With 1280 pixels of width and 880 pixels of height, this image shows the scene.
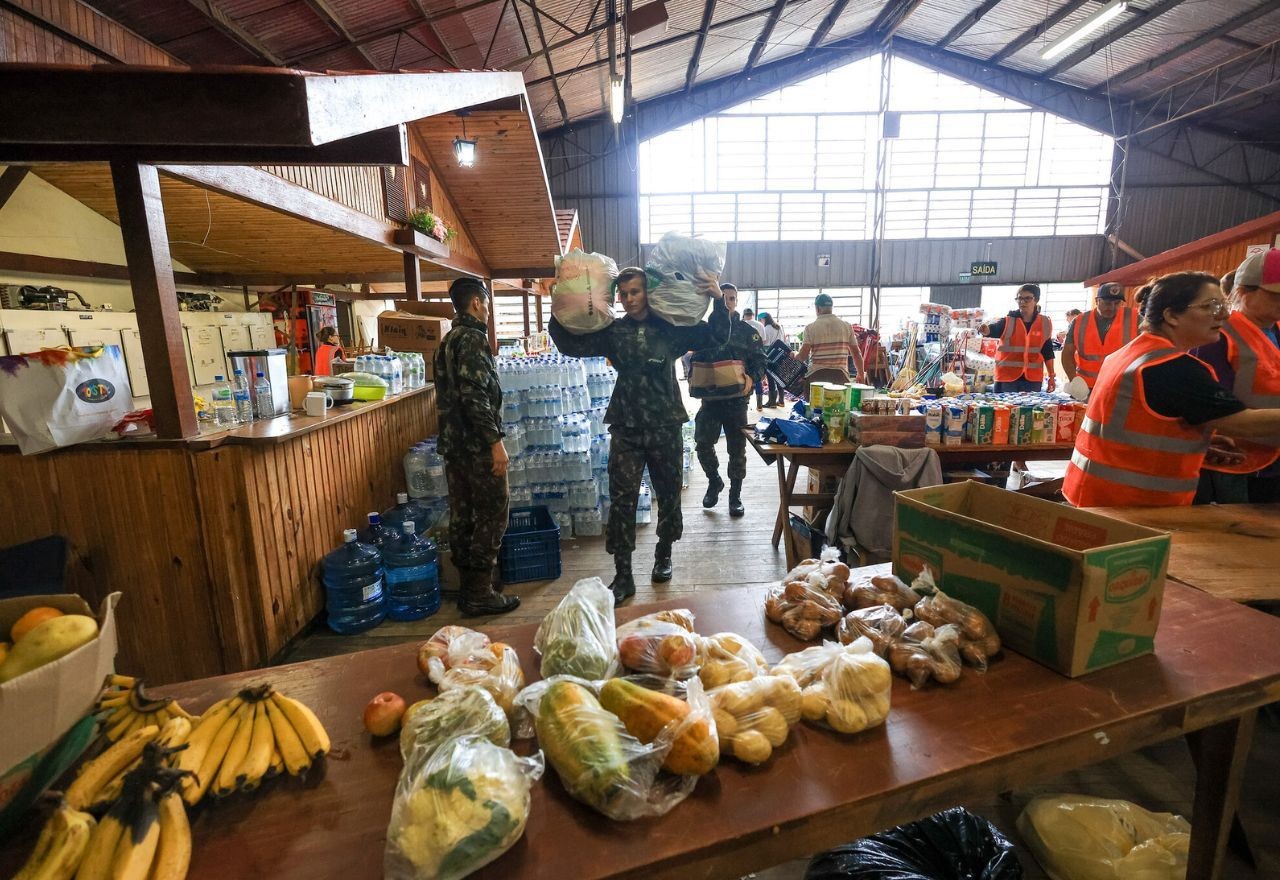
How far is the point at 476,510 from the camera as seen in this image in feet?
11.4

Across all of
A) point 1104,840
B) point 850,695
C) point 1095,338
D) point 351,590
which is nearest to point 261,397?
point 351,590

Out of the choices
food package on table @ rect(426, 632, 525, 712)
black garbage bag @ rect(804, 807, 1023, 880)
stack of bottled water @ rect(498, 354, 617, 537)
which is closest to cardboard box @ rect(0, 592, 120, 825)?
food package on table @ rect(426, 632, 525, 712)

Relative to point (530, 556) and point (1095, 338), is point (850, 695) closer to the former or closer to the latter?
point (530, 556)

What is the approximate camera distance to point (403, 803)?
85 cm

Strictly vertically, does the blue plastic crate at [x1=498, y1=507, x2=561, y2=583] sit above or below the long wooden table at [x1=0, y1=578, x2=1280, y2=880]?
below

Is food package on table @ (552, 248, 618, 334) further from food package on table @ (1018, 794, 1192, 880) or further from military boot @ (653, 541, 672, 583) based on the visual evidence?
food package on table @ (1018, 794, 1192, 880)

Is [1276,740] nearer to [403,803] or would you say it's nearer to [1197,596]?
[1197,596]

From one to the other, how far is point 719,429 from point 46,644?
4492mm

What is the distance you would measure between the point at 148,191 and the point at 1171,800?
4.62m

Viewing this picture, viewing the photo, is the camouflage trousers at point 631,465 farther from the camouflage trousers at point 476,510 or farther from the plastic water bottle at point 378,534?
the plastic water bottle at point 378,534

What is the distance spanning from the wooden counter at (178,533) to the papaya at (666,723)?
2.47 m

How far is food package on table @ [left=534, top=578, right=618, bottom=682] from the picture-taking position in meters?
1.24

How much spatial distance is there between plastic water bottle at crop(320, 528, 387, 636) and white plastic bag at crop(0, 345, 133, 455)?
4.18ft

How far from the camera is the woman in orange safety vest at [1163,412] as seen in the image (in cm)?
202
